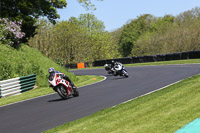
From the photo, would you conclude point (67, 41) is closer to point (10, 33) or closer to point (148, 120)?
point (10, 33)

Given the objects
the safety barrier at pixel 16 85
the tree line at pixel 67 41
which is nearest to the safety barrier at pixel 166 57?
the tree line at pixel 67 41

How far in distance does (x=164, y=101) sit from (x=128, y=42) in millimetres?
91858

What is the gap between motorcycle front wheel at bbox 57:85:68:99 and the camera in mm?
13899

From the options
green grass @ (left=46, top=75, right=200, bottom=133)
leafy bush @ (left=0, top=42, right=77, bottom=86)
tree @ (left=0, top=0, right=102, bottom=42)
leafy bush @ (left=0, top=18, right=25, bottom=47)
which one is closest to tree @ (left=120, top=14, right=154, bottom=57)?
tree @ (left=0, top=0, right=102, bottom=42)

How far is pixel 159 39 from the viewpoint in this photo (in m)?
74.1

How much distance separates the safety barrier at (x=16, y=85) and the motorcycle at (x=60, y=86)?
231 inches

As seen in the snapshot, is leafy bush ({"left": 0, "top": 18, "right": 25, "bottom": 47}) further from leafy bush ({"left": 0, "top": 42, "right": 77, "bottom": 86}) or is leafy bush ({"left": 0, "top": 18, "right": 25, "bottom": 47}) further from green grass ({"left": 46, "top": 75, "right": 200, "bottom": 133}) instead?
green grass ({"left": 46, "top": 75, "right": 200, "bottom": 133})

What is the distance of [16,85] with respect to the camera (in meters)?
19.8

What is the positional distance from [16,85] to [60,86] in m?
6.78

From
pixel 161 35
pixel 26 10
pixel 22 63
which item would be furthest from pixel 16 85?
pixel 161 35

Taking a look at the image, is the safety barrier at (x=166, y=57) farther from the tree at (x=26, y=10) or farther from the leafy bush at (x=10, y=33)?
the leafy bush at (x=10, y=33)

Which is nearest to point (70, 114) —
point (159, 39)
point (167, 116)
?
point (167, 116)

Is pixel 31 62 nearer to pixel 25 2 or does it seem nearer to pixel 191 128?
pixel 25 2

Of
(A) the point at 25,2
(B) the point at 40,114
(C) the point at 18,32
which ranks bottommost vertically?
(B) the point at 40,114
